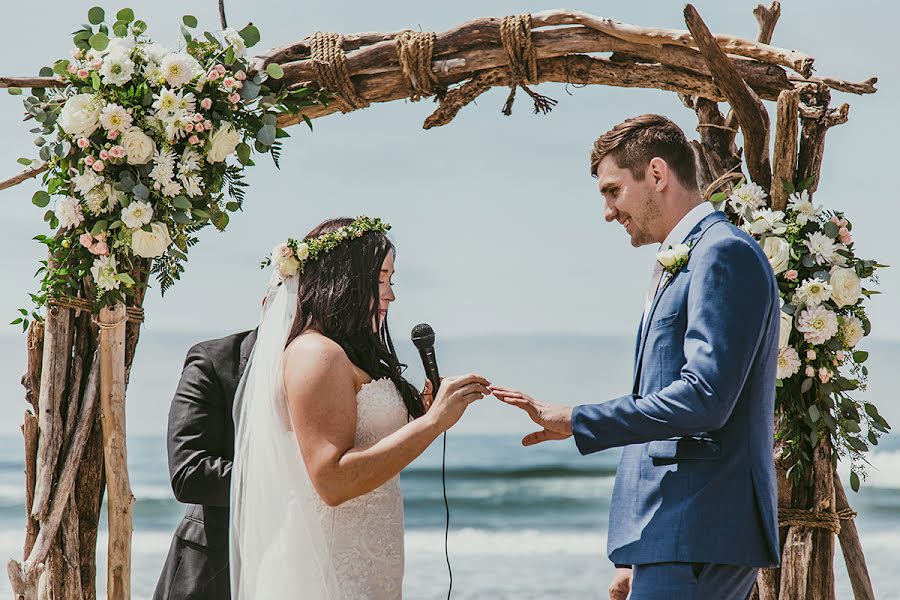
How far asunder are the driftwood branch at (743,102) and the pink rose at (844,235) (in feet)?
1.19

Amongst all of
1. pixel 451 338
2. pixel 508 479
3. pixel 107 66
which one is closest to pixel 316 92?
pixel 107 66

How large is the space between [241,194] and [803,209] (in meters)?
2.38

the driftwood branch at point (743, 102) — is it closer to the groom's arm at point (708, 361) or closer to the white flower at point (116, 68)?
the groom's arm at point (708, 361)

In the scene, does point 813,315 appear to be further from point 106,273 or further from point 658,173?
point 106,273

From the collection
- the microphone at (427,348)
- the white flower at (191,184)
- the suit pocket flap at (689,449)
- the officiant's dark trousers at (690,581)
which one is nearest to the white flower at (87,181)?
the white flower at (191,184)

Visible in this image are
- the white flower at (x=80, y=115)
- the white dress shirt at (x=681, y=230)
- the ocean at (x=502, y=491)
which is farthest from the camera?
the ocean at (x=502, y=491)

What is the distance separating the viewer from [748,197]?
434cm

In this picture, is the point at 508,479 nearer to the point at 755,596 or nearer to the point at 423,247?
the point at 423,247

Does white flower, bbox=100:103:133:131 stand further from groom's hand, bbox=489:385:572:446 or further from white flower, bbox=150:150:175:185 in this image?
groom's hand, bbox=489:385:572:446

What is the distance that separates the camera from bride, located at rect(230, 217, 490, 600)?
10.3 ft

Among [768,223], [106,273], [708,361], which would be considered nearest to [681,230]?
[708,361]

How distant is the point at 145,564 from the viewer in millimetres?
13859

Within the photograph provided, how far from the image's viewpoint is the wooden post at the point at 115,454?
4.34 meters

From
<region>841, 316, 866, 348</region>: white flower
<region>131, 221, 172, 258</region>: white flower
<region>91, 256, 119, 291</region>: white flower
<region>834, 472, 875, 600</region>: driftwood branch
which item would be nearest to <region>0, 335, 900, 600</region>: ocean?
<region>834, 472, 875, 600</region>: driftwood branch
